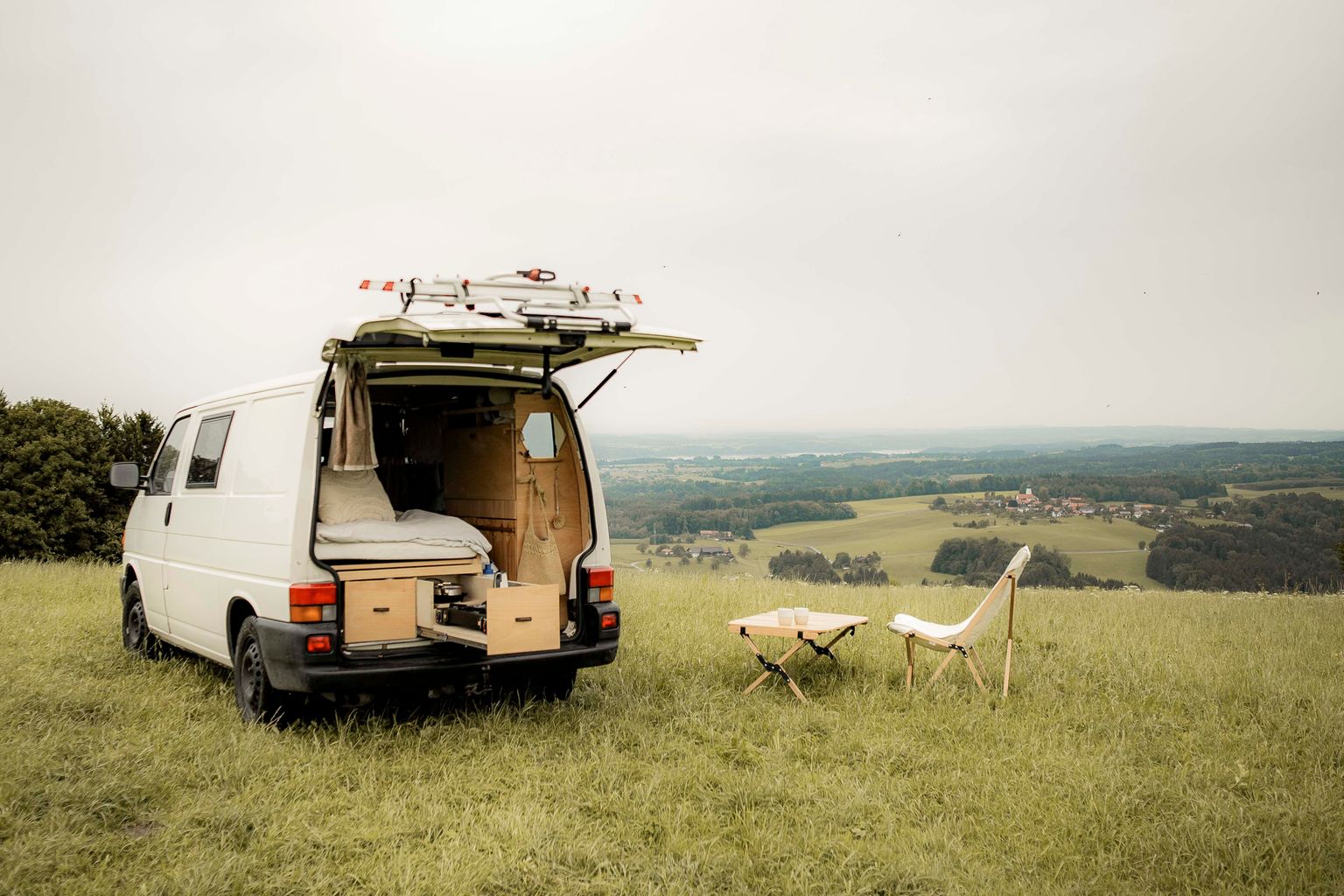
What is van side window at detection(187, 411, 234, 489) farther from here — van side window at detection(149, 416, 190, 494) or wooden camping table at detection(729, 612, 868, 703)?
wooden camping table at detection(729, 612, 868, 703)

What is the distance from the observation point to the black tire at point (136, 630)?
26.5ft

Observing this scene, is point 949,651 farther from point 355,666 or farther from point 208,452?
point 208,452

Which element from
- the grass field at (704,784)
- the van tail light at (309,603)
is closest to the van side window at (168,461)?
the grass field at (704,784)

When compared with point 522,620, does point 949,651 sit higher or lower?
lower

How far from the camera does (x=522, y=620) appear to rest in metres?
5.53

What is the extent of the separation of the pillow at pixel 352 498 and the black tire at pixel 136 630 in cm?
292

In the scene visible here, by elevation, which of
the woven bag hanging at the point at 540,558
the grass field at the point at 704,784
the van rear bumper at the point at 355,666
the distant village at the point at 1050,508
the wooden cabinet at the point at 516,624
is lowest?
Result: the distant village at the point at 1050,508

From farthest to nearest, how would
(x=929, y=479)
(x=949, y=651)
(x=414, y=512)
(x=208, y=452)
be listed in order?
1. (x=929, y=479)
2. (x=208, y=452)
3. (x=949, y=651)
4. (x=414, y=512)

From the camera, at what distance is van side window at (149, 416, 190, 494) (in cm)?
761

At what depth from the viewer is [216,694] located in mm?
6707

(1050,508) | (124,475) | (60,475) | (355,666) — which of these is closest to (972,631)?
(355,666)

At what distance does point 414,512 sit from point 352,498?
1.88 feet

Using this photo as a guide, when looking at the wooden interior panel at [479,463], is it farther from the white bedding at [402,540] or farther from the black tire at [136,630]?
the black tire at [136,630]

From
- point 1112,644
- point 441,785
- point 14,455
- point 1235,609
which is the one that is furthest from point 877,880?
point 14,455
